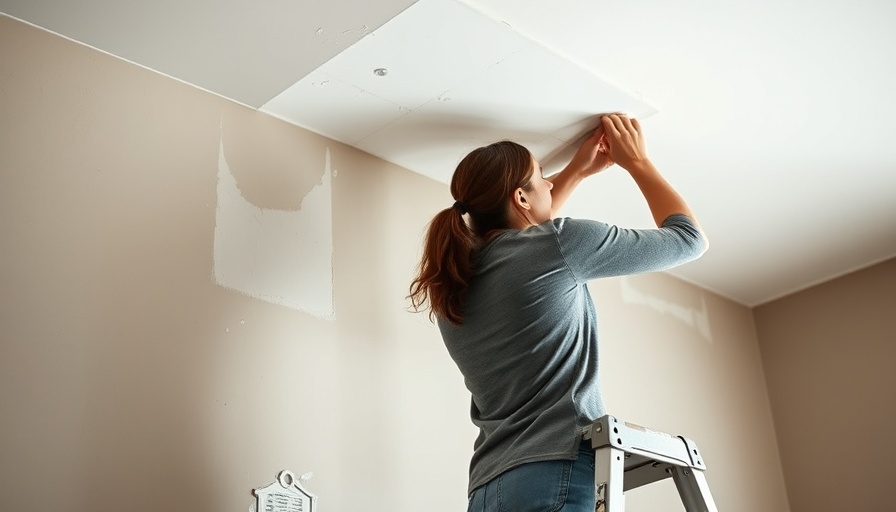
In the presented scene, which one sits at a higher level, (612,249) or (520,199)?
(520,199)

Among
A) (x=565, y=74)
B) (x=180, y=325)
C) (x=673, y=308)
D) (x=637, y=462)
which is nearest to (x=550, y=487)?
(x=637, y=462)

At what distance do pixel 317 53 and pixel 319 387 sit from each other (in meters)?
0.80

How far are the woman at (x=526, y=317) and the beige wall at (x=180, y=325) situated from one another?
434mm

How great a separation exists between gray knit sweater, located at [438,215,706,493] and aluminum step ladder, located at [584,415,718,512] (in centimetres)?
9

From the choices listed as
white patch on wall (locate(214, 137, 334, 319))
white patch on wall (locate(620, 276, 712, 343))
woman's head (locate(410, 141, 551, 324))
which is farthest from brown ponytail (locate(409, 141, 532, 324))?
white patch on wall (locate(620, 276, 712, 343))

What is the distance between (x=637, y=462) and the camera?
6.00ft

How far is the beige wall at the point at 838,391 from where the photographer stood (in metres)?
3.36

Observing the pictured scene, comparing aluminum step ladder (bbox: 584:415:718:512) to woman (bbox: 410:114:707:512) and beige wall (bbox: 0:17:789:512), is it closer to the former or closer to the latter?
woman (bbox: 410:114:707:512)

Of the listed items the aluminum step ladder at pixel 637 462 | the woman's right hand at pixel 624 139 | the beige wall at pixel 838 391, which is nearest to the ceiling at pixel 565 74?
the woman's right hand at pixel 624 139

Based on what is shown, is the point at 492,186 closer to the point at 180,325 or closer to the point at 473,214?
the point at 473,214

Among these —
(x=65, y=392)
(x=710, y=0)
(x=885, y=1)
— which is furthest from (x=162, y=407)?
(x=885, y=1)

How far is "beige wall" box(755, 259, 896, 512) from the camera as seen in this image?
11.0 ft

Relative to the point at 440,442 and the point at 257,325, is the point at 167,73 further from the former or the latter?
the point at 440,442

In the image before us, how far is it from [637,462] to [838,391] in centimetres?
200
